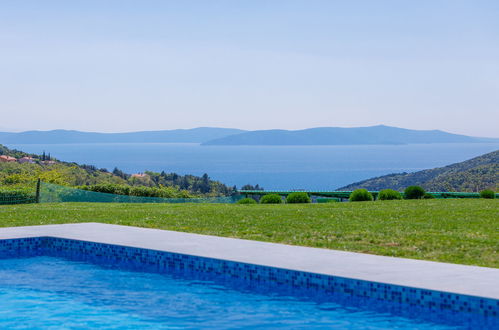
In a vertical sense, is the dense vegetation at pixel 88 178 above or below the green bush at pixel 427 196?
above

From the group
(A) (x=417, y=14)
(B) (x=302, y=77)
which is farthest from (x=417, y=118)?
(A) (x=417, y=14)

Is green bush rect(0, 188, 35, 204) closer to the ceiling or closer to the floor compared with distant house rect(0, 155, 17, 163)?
closer to the floor

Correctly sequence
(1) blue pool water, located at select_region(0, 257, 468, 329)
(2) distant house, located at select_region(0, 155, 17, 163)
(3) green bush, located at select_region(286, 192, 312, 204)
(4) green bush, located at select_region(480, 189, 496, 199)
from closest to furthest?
(1) blue pool water, located at select_region(0, 257, 468, 329)
(3) green bush, located at select_region(286, 192, 312, 204)
(4) green bush, located at select_region(480, 189, 496, 199)
(2) distant house, located at select_region(0, 155, 17, 163)

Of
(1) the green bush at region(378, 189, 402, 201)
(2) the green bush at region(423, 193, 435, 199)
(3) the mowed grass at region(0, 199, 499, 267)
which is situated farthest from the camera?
(2) the green bush at region(423, 193, 435, 199)

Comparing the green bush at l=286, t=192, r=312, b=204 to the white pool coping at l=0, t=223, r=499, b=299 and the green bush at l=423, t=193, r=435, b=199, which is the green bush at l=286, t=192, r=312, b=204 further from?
the white pool coping at l=0, t=223, r=499, b=299

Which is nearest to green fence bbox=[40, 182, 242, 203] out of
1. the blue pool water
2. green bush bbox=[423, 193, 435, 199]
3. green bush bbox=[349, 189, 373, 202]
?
green bush bbox=[349, 189, 373, 202]

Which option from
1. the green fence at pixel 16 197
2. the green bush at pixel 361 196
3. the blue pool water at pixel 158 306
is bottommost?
the blue pool water at pixel 158 306

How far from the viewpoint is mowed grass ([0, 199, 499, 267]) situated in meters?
10.4

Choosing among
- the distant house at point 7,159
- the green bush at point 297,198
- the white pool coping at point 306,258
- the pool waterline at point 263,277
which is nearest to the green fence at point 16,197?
the green bush at point 297,198

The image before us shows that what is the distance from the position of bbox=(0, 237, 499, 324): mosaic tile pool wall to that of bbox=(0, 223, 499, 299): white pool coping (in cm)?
10

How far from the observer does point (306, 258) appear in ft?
30.7

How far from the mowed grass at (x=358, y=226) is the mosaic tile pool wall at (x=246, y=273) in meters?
2.15

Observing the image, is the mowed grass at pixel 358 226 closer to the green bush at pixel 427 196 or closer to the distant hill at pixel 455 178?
the green bush at pixel 427 196

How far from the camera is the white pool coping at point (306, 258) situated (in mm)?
7641
